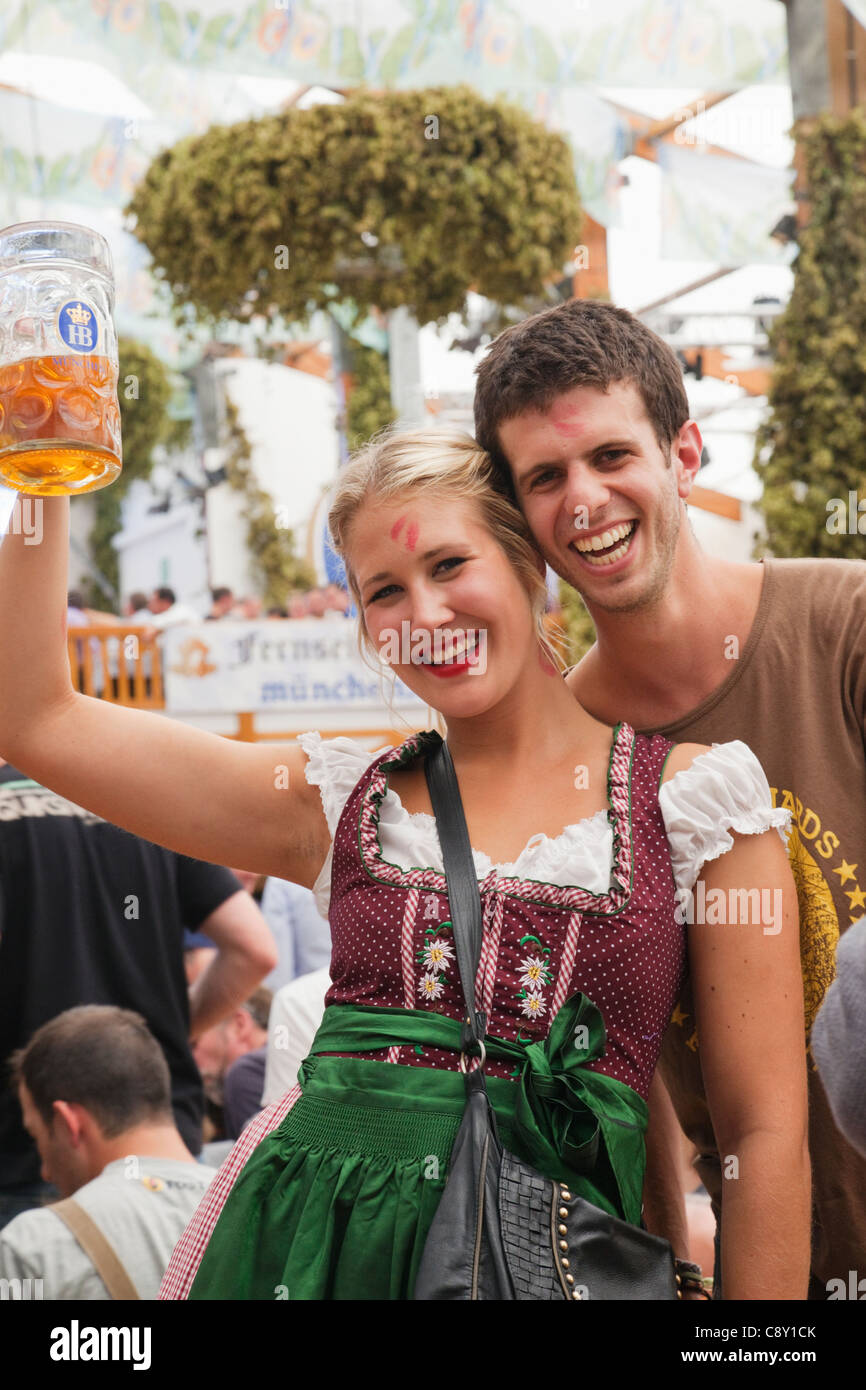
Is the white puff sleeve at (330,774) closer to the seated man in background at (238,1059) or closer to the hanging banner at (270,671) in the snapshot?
the seated man in background at (238,1059)

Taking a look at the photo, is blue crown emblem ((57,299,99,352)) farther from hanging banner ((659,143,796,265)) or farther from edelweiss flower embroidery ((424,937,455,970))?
hanging banner ((659,143,796,265))

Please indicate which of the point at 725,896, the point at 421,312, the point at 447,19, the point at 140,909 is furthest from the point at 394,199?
the point at 725,896

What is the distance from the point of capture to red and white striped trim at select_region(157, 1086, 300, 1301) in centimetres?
129

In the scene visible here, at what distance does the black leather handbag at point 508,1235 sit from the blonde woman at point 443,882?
2 centimetres

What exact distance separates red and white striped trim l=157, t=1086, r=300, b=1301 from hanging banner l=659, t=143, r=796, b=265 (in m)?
7.65

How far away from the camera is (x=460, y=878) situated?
4.25 ft

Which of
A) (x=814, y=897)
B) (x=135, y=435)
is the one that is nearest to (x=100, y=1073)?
(x=814, y=897)

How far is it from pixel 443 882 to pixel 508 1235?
13.0 inches

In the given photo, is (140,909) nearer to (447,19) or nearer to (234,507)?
(447,19)

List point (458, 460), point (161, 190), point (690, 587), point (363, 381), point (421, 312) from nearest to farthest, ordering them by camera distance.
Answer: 1. point (458, 460)
2. point (690, 587)
3. point (161, 190)
4. point (421, 312)
5. point (363, 381)

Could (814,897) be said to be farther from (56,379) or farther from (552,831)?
(56,379)

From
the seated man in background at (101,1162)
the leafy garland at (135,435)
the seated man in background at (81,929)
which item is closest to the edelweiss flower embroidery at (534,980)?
the seated man in background at (101,1162)

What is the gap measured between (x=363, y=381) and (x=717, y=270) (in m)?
3.01

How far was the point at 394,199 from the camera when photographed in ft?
20.5
